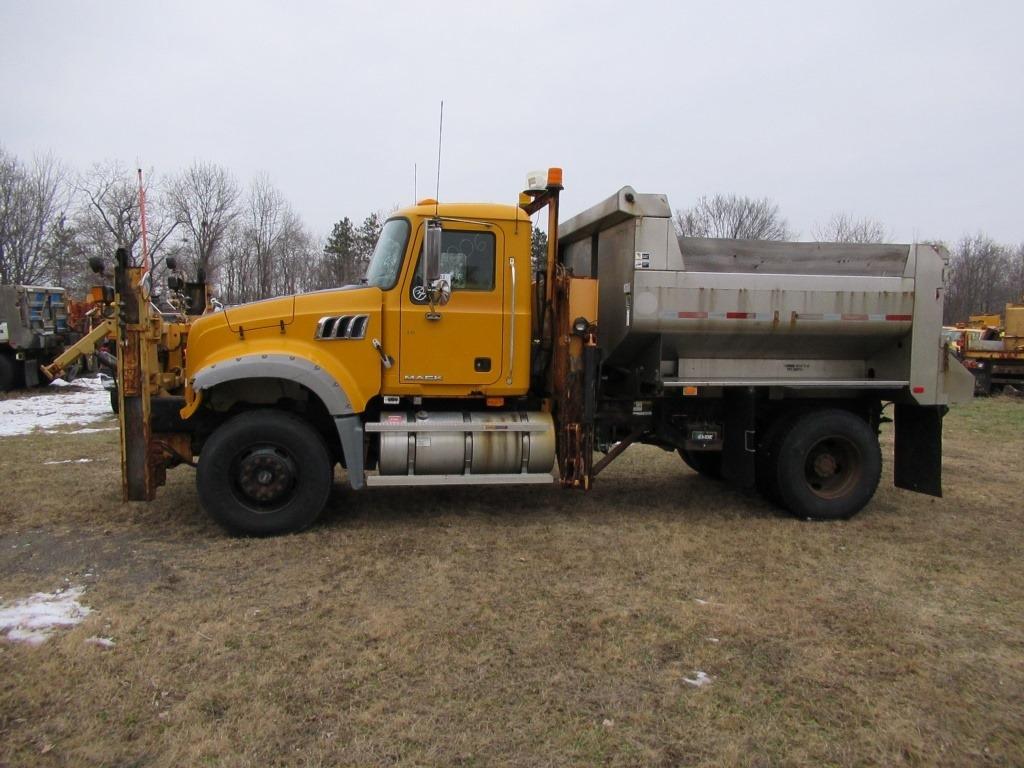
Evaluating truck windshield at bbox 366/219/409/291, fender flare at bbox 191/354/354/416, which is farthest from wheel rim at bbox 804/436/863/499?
fender flare at bbox 191/354/354/416

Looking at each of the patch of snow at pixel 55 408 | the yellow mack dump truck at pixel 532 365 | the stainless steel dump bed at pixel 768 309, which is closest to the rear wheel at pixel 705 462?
the yellow mack dump truck at pixel 532 365

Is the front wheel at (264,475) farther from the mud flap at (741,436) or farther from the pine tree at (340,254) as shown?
the pine tree at (340,254)

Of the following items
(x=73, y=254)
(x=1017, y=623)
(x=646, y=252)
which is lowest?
(x=1017, y=623)

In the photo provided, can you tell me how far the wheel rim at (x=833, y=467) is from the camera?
6.82 m

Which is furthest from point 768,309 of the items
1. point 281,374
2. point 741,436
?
point 281,374

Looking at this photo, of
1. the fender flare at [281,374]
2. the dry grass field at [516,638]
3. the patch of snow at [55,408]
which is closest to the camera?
the dry grass field at [516,638]

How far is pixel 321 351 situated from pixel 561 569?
259 cm

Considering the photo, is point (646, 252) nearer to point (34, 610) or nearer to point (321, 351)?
point (321, 351)

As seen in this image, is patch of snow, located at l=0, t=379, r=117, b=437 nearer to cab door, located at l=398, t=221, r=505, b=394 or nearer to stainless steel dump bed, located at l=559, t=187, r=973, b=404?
cab door, located at l=398, t=221, r=505, b=394

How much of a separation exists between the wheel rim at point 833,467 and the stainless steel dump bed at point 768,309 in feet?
2.03

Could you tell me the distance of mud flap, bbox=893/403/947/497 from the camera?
6.82 meters

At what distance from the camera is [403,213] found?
6172 mm

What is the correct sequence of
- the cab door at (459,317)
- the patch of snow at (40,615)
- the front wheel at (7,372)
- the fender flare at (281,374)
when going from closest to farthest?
the patch of snow at (40,615) → the fender flare at (281,374) → the cab door at (459,317) → the front wheel at (7,372)

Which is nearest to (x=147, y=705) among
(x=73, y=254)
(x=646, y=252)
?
(x=646, y=252)
